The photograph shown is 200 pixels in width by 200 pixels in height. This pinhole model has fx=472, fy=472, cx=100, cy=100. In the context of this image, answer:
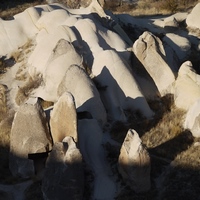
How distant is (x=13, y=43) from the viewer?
15.7 metres

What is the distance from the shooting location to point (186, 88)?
1298 cm

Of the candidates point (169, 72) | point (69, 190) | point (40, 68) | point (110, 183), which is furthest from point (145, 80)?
point (69, 190)

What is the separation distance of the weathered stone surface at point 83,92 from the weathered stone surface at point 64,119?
126 centimetres

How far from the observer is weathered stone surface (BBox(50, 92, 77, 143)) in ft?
34.5

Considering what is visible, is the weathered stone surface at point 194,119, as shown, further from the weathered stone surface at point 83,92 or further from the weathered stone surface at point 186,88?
the weathered stone surface at point 83,92

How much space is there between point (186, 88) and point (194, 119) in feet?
4.85

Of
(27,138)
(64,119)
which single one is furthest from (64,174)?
(27,138)

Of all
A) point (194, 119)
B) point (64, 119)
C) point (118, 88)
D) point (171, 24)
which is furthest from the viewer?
point (171, 24)

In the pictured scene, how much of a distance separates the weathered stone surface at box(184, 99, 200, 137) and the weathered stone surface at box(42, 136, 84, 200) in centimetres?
335

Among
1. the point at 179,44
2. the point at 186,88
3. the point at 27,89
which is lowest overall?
the point at 179,44

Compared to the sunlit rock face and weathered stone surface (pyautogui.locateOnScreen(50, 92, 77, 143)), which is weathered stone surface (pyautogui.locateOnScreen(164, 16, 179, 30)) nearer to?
the sunlit rock face

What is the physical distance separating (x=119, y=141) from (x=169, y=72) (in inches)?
118

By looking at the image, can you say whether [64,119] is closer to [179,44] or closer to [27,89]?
[27,89]

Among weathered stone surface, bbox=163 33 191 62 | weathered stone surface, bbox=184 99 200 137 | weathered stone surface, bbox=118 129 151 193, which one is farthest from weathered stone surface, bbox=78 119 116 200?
weathered stone surface, bbox=163 33 191 62
